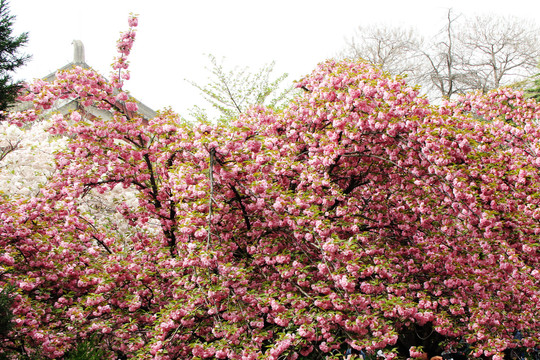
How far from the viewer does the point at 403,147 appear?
4.17 m

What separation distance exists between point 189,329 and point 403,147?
2688 mm

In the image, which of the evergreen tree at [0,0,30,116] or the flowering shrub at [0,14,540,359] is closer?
→ the flowering shrub at [0,14,540,359]

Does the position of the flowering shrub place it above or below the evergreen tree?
below

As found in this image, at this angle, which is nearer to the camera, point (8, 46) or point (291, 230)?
point (291, 230)

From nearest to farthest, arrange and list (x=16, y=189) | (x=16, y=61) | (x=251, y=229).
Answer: (x=251, y=229) → (x=16, y=189) → (x=16, y=61)

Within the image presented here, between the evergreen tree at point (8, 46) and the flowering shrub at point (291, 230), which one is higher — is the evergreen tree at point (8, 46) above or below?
above

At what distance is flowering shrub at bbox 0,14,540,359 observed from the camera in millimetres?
3695

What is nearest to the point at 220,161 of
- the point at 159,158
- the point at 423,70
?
the point at 159,158

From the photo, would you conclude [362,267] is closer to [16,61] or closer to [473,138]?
[473,138]

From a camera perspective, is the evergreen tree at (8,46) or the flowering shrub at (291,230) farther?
the evergreen tree at (8,46)

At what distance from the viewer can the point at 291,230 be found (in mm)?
4090

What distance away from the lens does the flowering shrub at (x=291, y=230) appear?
3.70 m

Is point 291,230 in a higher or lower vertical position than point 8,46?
lower

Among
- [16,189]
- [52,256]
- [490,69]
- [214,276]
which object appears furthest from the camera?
[490,69]
